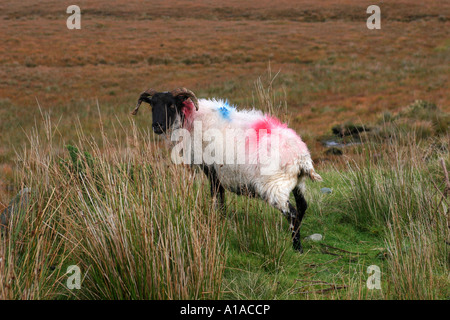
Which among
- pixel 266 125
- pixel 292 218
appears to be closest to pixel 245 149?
pixel 266 125

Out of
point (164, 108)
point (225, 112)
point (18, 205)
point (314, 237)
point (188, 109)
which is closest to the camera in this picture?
point (18, 205)

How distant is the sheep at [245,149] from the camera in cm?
481

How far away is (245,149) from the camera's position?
5004 mm

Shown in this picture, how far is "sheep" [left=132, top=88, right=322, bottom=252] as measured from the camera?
4809 millimetres

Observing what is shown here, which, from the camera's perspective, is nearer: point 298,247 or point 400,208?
point 298,247

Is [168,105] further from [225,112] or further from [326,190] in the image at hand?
[326,190]

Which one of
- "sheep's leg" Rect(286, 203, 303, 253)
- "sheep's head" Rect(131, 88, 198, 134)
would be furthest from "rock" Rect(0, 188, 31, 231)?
"sheep's leg" Rect(286, 203, 303, 253)

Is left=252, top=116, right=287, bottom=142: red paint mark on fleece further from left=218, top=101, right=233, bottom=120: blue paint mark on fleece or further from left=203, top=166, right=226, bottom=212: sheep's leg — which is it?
left=203, top=166, right=226, bottom=212: sheep's leg

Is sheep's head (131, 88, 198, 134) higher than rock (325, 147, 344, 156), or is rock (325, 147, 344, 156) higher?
sheep's head (131, 88, 198, 134)

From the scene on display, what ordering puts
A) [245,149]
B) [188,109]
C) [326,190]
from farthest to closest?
[326,190] → [188,109] → [245,149]

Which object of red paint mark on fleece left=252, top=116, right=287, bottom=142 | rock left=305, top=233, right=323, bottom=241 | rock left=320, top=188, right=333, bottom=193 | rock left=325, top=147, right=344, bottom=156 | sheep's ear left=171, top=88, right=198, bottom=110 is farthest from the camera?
rock left=325, top=147, right=344, bottom=156

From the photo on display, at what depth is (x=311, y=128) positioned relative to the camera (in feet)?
62.2

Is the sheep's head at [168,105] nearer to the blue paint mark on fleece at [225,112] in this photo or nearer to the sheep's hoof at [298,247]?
the blue paint mark on fleece at [225,112]

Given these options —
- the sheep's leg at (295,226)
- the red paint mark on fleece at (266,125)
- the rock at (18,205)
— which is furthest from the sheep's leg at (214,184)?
the rock at (18,205)
